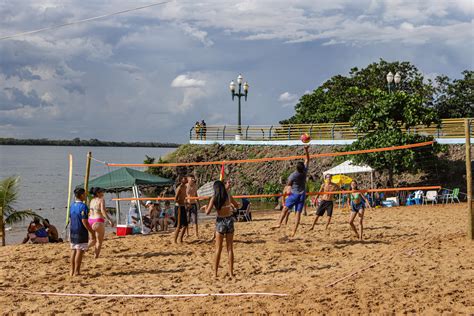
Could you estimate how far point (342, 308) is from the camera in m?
6.92

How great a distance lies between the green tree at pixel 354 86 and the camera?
128ft

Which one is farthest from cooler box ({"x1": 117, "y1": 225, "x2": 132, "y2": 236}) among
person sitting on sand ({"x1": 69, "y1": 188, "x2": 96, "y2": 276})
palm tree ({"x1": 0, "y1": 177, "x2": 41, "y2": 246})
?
person sitting on sand ({"x1": 69, "y1": 188, "x2": 96, "y2": 276})

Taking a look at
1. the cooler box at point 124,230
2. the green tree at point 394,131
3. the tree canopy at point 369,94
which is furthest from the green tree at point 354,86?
the cooler box at point 124,230

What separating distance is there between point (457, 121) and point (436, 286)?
23.8m

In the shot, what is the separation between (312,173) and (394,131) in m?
8.07

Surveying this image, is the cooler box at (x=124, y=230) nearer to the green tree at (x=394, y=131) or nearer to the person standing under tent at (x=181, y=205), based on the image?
the person standing under tent at (x=181, y=205)

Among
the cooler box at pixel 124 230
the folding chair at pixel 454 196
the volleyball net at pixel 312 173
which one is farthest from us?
the folding chair at pixel 454 196

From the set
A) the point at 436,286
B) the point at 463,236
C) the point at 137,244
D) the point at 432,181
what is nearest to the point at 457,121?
the point at 432,181

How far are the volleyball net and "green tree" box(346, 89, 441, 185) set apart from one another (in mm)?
38

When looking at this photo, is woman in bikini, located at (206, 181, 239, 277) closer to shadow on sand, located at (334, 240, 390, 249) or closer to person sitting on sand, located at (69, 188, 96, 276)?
person sitting on sand, located at (69, 188, 96, 276)

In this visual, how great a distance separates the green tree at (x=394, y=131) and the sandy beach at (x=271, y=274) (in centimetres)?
960

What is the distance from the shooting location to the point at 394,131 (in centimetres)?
2375

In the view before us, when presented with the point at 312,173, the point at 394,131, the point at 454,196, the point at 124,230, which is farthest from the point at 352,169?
the point at 124,230

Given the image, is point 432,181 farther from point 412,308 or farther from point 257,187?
point 412,308
